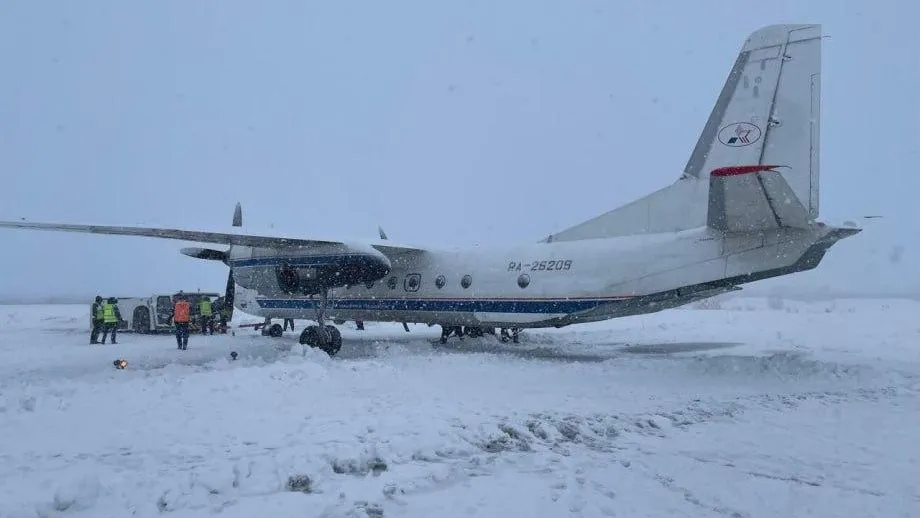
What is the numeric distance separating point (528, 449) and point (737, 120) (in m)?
8.48

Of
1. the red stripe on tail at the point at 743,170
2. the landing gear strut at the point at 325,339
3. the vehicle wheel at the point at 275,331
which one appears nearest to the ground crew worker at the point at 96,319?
the vehicle wheel at the point at 275,331

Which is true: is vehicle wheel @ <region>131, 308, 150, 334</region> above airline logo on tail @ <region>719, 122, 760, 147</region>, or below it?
below

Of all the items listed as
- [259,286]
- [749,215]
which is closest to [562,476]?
[749,215]

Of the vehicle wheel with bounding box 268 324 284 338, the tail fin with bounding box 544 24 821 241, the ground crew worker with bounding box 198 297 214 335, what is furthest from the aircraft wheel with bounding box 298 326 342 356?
the ground crew worker with bounding box 198 297 214 335

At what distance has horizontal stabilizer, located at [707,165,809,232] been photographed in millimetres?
8664

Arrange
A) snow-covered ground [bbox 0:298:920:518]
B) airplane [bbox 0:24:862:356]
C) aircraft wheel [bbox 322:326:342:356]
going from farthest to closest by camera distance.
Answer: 1. aircraft wheel [bbox 322:326:342:356]
2. airplane [bbox 0:24:862:356]
3. snow-covered ground [bbox 0:298:920:518]

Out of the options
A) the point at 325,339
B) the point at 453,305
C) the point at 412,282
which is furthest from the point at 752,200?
the point at 325,339

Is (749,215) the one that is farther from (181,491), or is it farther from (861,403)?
(181,491)

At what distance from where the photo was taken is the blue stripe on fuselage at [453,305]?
13.4m

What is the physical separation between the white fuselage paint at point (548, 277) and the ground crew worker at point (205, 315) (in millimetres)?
6038

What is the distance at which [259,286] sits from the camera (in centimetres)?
1777

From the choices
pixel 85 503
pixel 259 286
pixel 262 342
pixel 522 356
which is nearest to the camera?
pixel 85 503

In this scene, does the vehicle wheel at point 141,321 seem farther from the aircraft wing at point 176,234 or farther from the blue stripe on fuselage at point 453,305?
the aircraft wing at point 176,234

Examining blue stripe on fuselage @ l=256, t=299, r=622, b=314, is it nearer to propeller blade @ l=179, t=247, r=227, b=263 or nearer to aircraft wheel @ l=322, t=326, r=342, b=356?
aircraft wheel @ l=322, t=326, r=342, b=356
